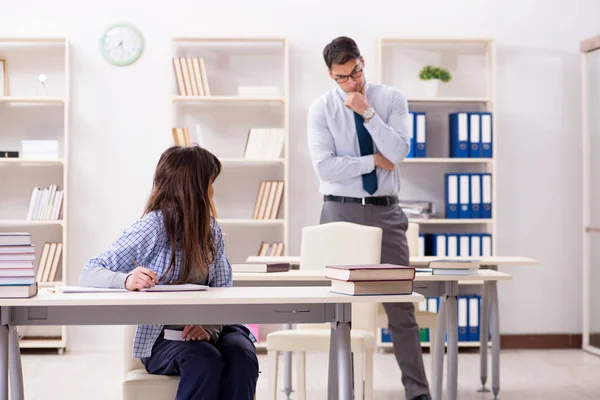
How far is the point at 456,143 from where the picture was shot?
5.77m

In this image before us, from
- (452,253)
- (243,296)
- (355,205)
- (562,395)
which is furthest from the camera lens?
(452,253)

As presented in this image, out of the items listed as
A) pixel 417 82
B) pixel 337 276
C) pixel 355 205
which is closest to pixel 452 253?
pixel 417 82

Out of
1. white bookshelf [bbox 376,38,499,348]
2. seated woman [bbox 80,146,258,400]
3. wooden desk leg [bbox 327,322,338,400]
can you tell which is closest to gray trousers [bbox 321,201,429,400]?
wooden desk leg [bbox 327,322,338,400]

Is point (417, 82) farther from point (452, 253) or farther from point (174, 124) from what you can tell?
point (174, 124)

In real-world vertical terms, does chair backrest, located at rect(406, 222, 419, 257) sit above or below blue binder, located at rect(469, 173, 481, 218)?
below

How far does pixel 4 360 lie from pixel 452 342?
5.77ft

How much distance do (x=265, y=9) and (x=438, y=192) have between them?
1.72 metres

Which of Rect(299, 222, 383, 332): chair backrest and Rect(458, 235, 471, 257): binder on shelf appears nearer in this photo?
Rect(299, 222, 383, 332): chair backrest

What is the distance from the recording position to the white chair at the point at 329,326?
3344mm

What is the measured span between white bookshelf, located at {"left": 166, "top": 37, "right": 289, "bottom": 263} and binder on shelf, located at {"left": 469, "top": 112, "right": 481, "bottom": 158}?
125 cm

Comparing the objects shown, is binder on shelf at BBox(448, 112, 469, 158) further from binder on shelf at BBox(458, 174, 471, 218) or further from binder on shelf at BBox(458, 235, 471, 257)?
binder on shelf at BBox(458, 235, 471, 257)

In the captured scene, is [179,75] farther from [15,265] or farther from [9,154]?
[15,265]

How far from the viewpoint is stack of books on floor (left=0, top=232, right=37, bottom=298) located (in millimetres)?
2227

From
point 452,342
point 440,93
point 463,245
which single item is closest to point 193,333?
point 452,342
